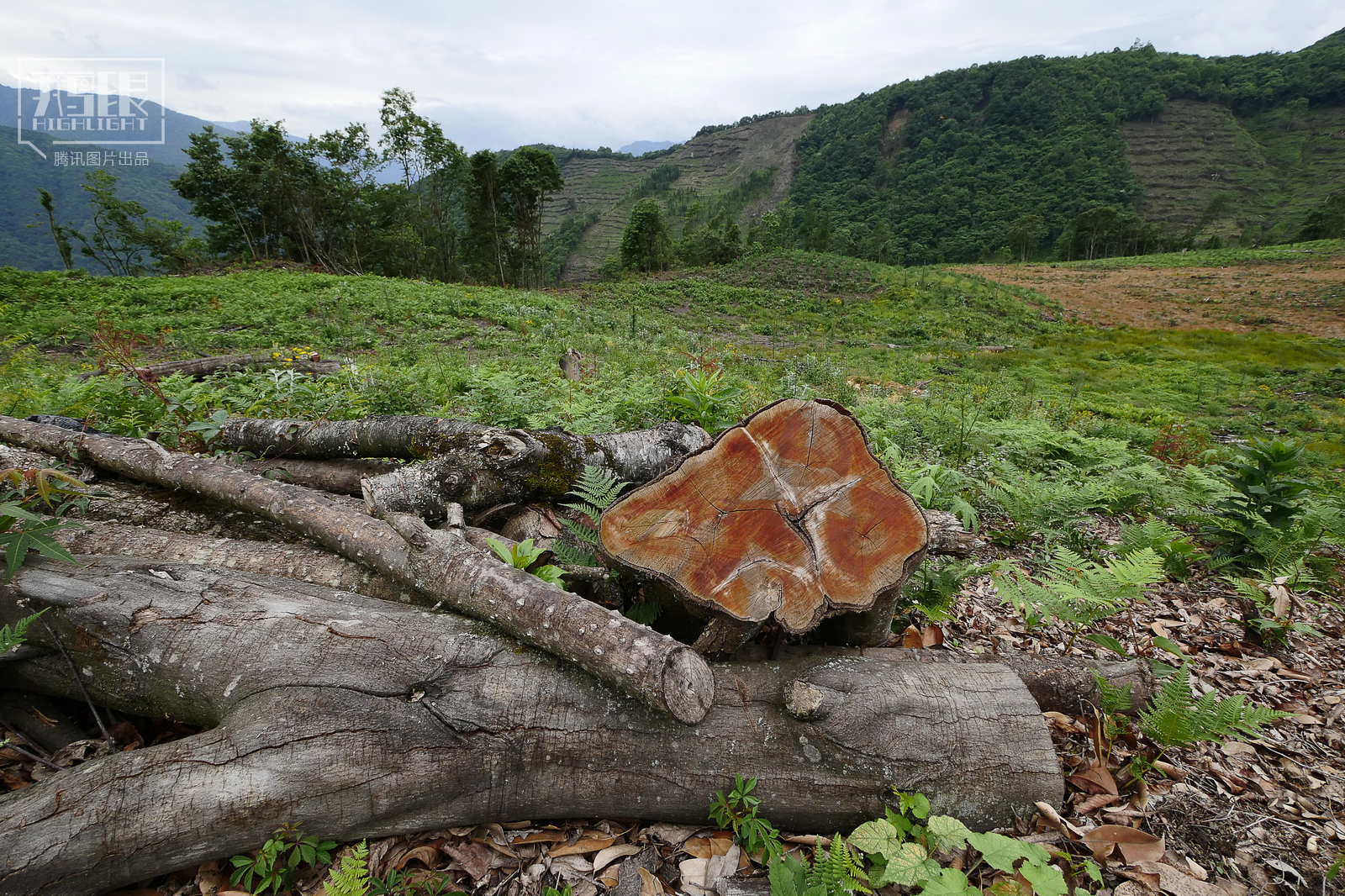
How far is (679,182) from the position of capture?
5625 inches

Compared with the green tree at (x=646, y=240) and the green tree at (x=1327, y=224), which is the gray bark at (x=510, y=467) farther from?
the green tree at (x=1327, y=224)

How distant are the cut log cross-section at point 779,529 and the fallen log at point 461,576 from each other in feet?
1.04

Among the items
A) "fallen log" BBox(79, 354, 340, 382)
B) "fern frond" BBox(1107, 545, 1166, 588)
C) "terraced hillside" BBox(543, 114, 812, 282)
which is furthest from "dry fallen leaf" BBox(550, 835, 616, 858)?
"terraced hillside" BBox(543, 114, 812, 282)

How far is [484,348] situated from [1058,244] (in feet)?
277

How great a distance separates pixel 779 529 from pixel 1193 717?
6.04 ft

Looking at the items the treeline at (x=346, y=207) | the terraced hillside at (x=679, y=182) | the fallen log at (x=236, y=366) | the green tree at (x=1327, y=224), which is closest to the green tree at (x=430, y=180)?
the treeline at (x=346, y=207)

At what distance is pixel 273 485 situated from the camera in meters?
3.07

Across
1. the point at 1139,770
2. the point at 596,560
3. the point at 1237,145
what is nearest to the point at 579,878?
the point at 596,560

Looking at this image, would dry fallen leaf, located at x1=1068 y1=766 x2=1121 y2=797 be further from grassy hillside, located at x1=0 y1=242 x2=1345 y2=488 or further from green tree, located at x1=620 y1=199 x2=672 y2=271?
green tree, located at x1=620 y1=199 x2=672 y2=271

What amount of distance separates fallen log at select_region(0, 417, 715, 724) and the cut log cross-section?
0.32 m

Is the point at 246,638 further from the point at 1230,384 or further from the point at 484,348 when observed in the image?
the point at 1230,384

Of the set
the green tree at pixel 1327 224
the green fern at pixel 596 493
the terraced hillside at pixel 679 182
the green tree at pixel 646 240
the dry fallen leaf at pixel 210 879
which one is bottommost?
the dry fallen leaf at pixel 210 879

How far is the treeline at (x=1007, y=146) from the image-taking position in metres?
81.2

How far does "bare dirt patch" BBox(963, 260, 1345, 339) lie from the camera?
26188 mm
